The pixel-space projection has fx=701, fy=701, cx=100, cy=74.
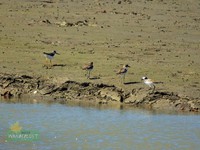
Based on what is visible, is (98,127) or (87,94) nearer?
(98,127)

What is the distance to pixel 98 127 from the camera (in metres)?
19.4

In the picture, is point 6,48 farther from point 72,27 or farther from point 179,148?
point 179,148

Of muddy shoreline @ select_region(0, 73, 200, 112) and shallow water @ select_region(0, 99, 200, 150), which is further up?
muddy shoreline @ select_region(0, 73, 200, 112)

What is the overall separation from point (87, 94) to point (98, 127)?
3.33m

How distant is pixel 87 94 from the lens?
2258 centimetres

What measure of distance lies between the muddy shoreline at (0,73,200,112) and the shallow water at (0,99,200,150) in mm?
674

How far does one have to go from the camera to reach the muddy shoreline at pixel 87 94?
21859 mm

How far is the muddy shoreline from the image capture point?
2186 centimetres

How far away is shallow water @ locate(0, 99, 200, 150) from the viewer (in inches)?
697

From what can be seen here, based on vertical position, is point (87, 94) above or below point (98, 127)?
above

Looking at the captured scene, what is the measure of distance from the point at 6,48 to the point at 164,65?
632 centimetres

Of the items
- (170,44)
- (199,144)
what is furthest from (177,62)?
(199,144)

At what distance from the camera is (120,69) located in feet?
76.6

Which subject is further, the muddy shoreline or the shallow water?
the muddy shoreline
